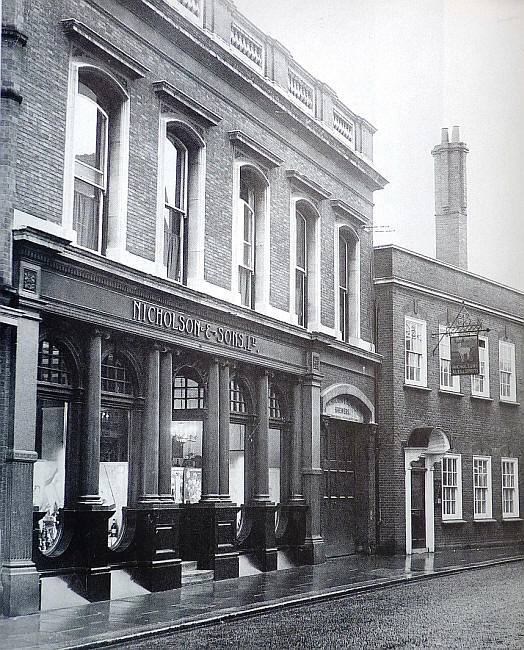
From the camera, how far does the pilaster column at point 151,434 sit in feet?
48.9

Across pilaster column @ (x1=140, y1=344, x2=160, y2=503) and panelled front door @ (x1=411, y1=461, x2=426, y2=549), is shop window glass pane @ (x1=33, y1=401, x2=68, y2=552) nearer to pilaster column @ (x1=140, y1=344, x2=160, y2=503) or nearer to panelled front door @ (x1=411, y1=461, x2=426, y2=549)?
pilaster column @ (x1=140, y1=344, x2=160, y2=503)

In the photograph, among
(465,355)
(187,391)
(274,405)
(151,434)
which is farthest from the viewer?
(465,355)

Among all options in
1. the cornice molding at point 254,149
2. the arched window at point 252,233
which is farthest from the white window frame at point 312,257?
the arched window at point 252,233

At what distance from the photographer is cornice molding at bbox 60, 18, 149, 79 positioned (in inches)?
527

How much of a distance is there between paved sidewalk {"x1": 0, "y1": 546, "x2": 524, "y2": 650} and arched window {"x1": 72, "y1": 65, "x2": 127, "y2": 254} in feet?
17.0

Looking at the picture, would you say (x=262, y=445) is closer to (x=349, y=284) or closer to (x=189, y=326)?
(x=189, y=326)

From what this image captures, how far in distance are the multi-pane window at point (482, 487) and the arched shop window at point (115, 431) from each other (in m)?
13.3

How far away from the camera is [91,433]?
536 inches

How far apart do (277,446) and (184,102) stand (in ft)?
23.3

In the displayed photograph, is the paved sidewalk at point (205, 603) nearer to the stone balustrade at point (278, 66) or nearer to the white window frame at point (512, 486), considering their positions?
the white window frame at point (512, 486)

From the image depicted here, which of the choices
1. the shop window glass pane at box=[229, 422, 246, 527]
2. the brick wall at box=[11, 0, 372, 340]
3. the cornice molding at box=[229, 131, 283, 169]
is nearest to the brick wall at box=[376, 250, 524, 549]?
the brick wall at box=[11, 0, 372, 340]

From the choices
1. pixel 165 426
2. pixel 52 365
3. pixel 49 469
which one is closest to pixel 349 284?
pixel 165 426

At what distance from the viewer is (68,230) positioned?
1339 cm

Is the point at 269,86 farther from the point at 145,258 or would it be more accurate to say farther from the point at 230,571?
the point at 230,571
